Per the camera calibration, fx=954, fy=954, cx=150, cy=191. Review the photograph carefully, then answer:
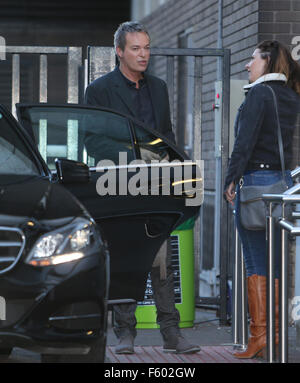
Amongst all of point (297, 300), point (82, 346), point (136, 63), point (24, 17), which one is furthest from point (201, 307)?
point (24, 17)

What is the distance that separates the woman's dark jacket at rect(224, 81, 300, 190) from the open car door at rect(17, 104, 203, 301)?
31cm

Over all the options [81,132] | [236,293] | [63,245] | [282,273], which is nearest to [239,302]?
[236,293]

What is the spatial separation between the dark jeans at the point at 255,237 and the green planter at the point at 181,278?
1.23 meters

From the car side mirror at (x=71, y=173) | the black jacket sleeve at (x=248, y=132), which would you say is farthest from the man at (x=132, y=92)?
the car side mirror at (x=71, y=173)

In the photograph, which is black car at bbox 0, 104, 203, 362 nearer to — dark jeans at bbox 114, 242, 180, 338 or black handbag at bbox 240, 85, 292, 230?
→ black handbag at bbox 240, 85, 292, 230

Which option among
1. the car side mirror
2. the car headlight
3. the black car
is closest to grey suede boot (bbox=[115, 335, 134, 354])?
the black car

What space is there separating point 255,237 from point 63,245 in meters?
1.90

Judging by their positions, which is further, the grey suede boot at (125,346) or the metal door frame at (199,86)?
the metal door frame at (199,86)

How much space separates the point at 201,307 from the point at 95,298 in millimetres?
3820

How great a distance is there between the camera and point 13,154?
5152 millimetres

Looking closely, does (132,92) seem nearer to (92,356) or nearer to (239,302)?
(239,302)

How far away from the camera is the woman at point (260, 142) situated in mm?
5773

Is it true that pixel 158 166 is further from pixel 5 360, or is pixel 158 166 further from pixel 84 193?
pixel 5 360

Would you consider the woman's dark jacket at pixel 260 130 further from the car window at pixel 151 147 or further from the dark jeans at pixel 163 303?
the dark jeans at pixel 163 303
